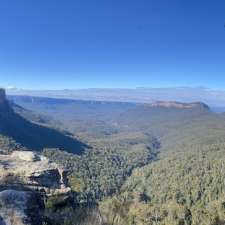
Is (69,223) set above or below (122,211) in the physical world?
above

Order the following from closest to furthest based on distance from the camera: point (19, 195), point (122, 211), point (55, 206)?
point (19, 195) < point (55, 206) < point (122, 211)

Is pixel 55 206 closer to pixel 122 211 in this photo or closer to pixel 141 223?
pixel 122 211

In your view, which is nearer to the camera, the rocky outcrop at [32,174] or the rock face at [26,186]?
the rock face at [26,186]

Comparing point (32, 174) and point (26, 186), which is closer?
point (26, 186)

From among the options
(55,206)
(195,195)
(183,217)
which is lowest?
(195,195)

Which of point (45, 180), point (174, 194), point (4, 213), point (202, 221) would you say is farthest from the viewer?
point (174, 194)

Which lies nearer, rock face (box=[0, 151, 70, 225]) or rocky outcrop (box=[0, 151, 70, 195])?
rock face (box=[0, 151, 70, 225])

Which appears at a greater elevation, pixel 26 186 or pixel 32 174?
pixel 32 174

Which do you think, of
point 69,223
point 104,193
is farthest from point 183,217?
point 104,193
